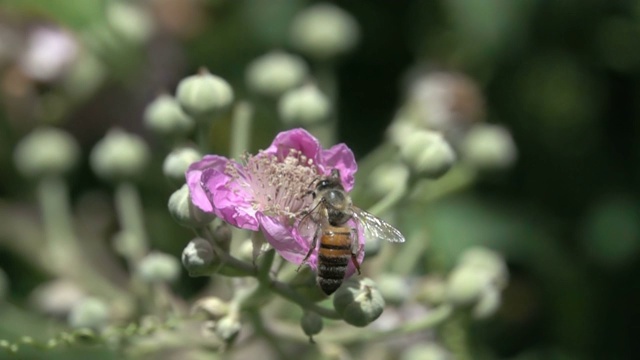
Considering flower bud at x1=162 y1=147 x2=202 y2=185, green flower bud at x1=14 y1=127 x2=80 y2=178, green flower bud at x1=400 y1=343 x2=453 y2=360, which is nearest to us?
flower bud at x1=162 y1=147 x2=202 y2=185

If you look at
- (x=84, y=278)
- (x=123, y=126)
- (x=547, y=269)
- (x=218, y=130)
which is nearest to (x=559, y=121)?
(x=547, y=269)

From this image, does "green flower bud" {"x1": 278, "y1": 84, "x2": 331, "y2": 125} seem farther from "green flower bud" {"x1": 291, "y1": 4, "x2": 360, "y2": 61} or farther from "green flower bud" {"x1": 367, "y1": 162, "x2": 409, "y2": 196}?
"green flower bud" {"x1": 291, "y1": 4, "x2": 360, "y2": 61}

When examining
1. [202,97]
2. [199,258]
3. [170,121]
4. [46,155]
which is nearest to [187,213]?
[199,258]

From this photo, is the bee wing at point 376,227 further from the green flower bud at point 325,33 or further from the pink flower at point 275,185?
the green flower bud at point 325,33

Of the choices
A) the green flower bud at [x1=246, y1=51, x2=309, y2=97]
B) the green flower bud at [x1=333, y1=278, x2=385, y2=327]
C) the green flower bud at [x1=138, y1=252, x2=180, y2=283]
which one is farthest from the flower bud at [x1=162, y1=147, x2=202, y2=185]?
the green flower bud at [x1=246, y1=51, x2=309, y2=97]

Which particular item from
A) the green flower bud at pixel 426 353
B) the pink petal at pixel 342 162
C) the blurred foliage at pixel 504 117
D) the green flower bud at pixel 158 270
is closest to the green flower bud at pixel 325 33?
the blurred foliage at pixel 504 117

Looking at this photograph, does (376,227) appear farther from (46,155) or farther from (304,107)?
(46,155)

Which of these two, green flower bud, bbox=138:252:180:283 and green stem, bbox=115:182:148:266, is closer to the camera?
green flower bud, bbox=138:252:180:283
